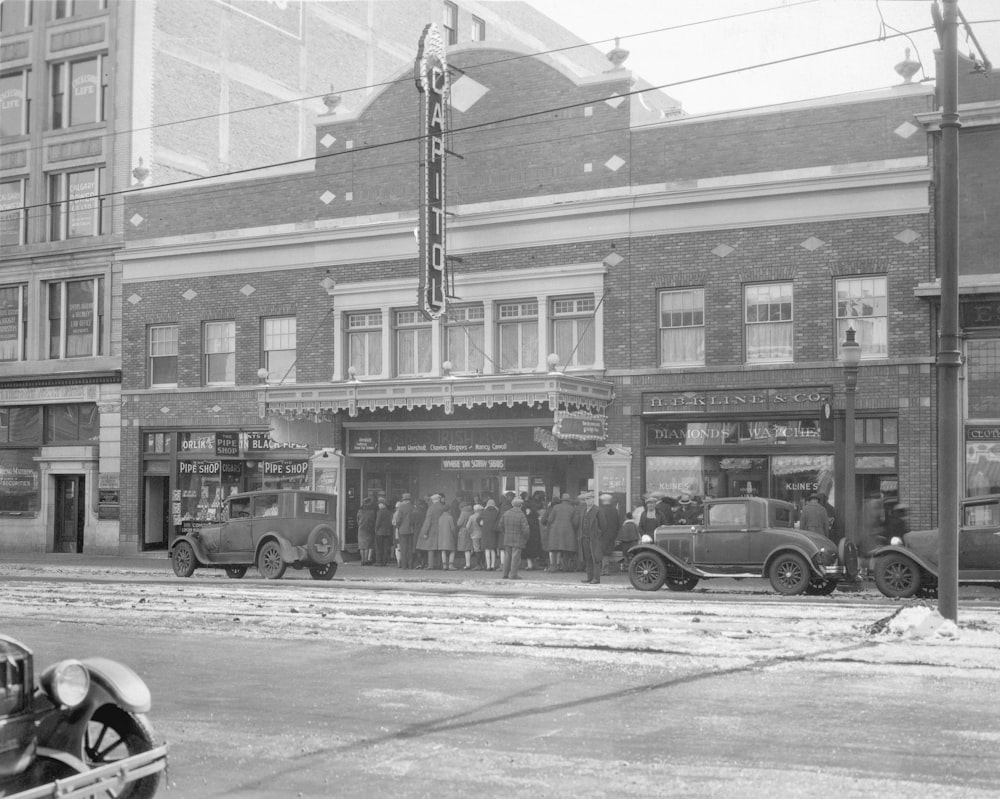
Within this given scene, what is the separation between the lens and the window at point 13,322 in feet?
114

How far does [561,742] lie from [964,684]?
12.2 feet

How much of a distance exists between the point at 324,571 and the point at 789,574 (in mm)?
9128

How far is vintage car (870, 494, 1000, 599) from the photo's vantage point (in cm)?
1759

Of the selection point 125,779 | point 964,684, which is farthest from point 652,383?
point 125,779

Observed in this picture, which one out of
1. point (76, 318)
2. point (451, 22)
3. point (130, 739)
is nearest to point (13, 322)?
point (76, 318)

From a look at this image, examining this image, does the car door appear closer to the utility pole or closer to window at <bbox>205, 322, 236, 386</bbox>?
the utility pole

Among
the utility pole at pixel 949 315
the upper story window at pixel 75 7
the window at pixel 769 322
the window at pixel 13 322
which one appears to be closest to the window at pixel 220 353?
the window at pixel 13 322

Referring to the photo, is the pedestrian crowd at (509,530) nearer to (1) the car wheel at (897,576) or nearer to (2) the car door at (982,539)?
(1) the car wheel at (897,576)

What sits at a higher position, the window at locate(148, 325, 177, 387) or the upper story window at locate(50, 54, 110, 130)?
the upper story window at locate(50, 54, 110, 130)

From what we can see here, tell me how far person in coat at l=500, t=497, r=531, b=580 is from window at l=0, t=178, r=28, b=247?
1857 cm

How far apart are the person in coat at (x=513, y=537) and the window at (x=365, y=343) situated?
22.7 ft

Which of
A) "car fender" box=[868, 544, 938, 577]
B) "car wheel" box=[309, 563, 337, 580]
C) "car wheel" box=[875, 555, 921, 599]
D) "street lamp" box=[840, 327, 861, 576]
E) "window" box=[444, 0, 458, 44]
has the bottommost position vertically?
"car wheel" box=[309, 563, 337, 580]

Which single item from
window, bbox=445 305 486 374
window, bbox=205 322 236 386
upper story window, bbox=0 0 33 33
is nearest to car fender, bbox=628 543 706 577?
window, bbox=445 305 486 374

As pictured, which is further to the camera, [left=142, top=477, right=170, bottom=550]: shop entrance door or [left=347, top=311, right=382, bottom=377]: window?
[left=142, top=477, right=170, bottom=550]: shop entrance door
